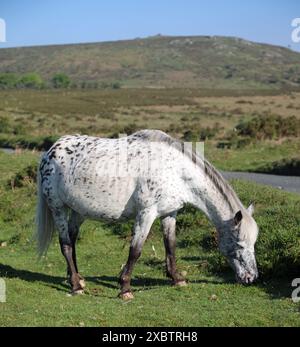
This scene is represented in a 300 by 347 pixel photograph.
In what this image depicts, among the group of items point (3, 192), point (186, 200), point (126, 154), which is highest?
point (126, 154)

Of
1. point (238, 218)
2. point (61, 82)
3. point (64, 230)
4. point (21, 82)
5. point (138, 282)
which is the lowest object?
point (138, 282)

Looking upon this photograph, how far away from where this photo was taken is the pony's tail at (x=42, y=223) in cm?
1012

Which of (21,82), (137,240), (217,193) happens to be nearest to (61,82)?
(21,82)

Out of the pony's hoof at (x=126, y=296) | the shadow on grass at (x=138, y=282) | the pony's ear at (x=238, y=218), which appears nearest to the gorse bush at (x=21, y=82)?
the shadow on grass at (x=138, y=282)

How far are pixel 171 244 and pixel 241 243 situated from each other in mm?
1244

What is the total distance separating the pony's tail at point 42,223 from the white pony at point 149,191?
592 millimetres

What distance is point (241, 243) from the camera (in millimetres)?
8953

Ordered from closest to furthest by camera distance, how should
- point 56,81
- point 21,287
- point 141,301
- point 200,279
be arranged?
point 141,301 → point 21,287 → point 200,279 → point 56,81

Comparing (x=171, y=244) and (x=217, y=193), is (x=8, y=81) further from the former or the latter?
(x=217, y=193)

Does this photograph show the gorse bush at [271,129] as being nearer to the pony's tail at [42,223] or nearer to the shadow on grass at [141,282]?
the shadow on grass at [141,282]
